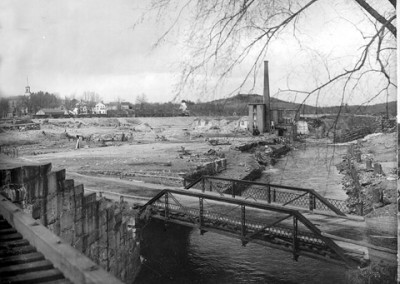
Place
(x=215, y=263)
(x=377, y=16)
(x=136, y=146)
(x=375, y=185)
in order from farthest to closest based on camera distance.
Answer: (x=136, y=146) → (x=375, y=185) → (x=215, y=263) → (x=377, y=16)

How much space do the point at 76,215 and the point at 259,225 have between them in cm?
381

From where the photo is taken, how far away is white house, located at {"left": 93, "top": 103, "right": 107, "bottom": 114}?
7120mm

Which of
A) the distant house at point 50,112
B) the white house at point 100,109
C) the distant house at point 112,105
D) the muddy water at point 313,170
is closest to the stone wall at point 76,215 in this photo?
the distant house at point 50,112

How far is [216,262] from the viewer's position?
423 inches

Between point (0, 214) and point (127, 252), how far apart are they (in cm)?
520

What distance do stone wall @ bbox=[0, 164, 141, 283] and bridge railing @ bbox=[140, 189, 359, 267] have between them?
135 centimetres

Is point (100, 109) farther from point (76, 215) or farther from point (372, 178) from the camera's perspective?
point (372, 178)

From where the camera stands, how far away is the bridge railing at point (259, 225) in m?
6.76

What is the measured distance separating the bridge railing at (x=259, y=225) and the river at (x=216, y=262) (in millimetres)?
1213

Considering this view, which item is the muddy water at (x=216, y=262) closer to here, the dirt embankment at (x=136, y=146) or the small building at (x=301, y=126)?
the dirt embankment at (x=136, y=146)

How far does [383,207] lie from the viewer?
1109 cm

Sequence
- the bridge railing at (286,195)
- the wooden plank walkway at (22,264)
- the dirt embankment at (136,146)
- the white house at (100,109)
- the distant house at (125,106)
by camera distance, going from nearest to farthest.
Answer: the wooden plank walkway at (22,264) → the white house at (100,109) → the distant house at (125,106) → the dirt embankment at (136,146) → the bridge railing at (286,195)

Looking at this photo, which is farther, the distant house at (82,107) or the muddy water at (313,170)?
the distant house at (82,107)

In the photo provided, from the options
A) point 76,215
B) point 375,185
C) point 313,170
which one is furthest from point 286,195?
point 76,215
